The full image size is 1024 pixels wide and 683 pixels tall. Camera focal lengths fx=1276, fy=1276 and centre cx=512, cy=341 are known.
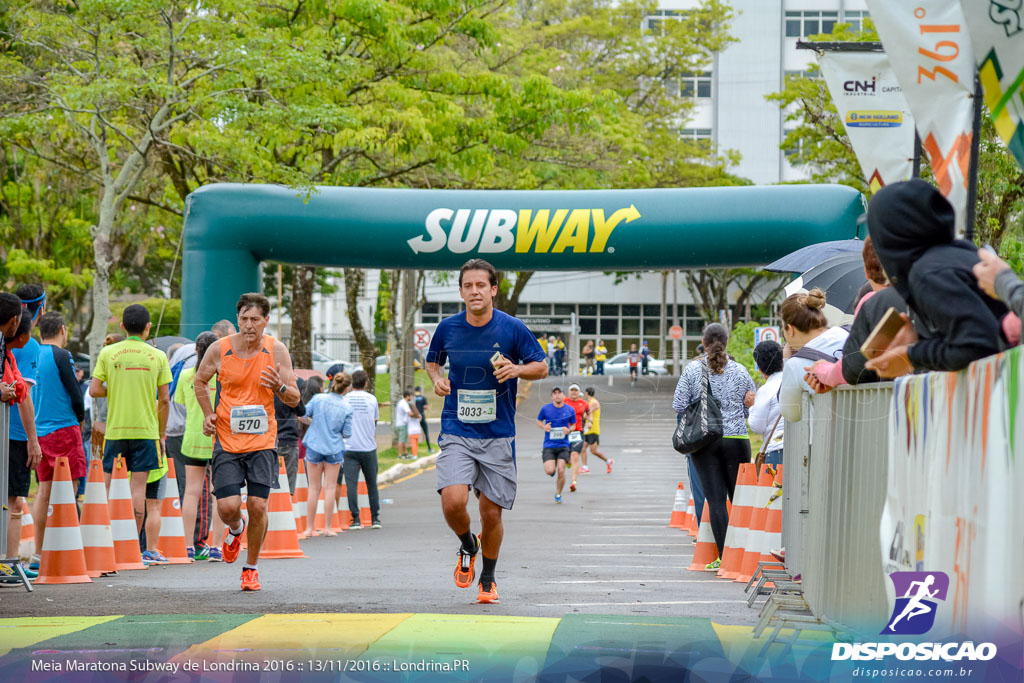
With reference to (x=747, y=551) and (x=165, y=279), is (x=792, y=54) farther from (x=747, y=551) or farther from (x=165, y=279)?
(x=747, y=551)

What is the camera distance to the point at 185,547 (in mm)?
10469

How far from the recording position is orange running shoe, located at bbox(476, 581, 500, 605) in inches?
284

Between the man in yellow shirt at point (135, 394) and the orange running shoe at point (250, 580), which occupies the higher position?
the man in yellow shirt at point (135, 394)

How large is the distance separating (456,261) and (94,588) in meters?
6.86

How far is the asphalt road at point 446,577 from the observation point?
710 cm

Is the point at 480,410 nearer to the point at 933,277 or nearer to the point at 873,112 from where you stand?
the point at 933,277

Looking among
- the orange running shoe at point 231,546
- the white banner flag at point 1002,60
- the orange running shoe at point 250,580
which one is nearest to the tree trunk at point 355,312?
the orange running shoe at point 231,546

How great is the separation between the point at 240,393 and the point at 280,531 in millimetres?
3277

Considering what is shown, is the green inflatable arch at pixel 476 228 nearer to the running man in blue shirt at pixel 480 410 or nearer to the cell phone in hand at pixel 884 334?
the running man in blue shirt at pixel 480 410

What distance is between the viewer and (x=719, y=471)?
10047 millimetres

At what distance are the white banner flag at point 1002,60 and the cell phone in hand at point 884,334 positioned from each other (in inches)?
34.1

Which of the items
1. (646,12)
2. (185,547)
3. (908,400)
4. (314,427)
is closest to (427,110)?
(314,427)

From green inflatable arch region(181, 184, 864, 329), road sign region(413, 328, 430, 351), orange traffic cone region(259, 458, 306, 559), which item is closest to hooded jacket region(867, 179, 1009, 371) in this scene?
orange traffic cone region(259, 458, 306, 559)

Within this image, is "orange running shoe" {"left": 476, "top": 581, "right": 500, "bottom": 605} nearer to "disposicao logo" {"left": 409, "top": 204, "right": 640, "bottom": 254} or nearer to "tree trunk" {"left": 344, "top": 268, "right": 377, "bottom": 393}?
"disposicao logo" {"left": 409, "top": 204, "right": 640, "bottom": 254}
